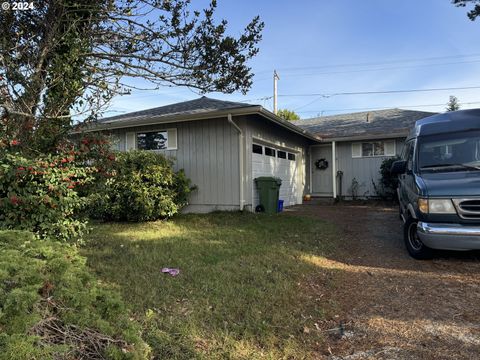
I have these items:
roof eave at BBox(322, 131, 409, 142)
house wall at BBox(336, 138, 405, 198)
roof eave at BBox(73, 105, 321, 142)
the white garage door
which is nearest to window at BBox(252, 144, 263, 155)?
the white garage door

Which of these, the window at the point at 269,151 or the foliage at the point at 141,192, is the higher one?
the window at the point at 269,151

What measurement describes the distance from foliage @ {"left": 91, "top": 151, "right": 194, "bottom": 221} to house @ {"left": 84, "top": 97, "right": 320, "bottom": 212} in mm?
1317

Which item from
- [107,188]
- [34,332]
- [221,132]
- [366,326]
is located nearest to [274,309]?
[366,326]

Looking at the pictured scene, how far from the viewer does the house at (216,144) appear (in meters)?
10.3

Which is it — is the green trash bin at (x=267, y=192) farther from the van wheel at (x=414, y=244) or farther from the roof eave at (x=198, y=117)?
the van wheel at (x=414, y=244)

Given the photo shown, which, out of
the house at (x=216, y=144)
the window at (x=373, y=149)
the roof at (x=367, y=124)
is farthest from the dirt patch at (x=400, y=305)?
the window at (x=373, y=149)

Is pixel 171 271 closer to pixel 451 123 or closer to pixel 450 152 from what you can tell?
pixel 450 152

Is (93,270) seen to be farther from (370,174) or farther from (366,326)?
(370,174)

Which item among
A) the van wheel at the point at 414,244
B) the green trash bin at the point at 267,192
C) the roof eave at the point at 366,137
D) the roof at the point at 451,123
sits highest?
the roof eave at the point at 366,137

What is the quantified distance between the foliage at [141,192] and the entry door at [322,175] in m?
8.50

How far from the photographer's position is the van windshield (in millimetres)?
5723

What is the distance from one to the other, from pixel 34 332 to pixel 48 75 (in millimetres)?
3334

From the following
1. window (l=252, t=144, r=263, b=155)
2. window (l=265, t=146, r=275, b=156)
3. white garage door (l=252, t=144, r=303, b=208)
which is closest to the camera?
window (l=252, t=144, r=263, b=155)

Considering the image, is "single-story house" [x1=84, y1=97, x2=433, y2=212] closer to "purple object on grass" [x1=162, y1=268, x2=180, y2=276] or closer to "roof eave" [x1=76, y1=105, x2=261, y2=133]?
"roof eave" [x1=76, y1=105, x2=261, y2=133]
